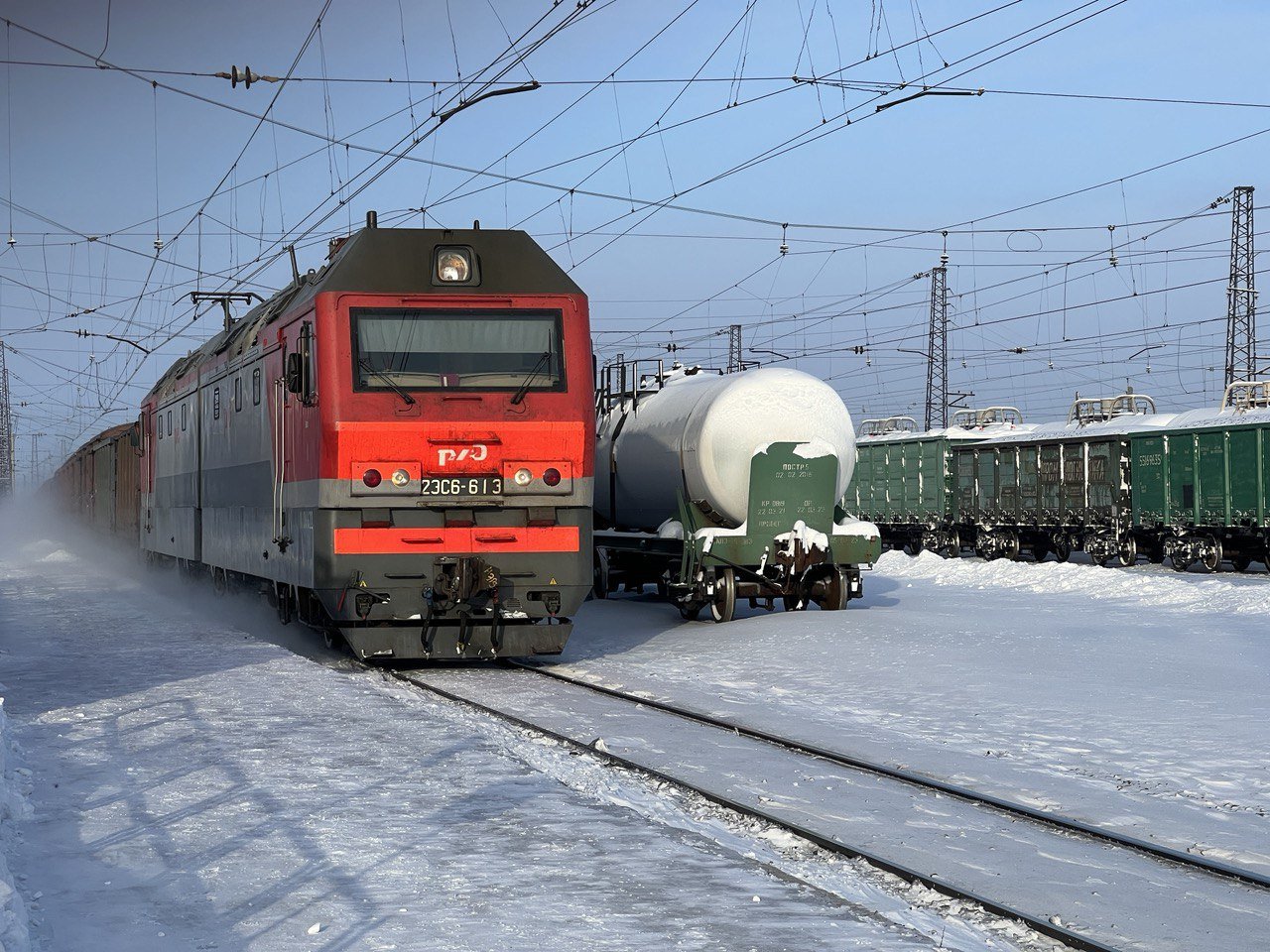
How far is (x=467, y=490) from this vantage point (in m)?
13.3

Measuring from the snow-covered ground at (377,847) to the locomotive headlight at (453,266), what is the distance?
416 centimetres

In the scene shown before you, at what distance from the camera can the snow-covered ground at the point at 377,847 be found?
18.5 ft

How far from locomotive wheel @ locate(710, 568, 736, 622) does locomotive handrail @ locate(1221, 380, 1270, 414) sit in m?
17.0

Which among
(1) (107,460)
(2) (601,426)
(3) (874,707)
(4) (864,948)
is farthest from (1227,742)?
(1) (107,460)

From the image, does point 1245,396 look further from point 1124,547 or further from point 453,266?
point 453,266

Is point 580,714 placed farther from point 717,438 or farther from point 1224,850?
point 717,438

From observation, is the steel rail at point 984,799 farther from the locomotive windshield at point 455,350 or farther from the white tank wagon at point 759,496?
the white tank wagon at point 759,496

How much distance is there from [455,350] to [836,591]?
309 inches

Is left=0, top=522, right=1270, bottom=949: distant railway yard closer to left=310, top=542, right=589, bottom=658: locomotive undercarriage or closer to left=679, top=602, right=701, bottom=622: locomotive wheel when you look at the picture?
left=310, top=542, right=589, bottom=658: locomotive undercarriage

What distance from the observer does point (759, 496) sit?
1839cm

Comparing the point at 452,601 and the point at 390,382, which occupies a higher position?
the point at 390,382

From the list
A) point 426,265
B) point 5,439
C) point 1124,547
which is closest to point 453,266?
point 426,265

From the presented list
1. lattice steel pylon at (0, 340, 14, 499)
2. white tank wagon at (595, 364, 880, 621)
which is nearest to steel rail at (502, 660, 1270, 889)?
white tank wagon at (595, 364, 880, 621)

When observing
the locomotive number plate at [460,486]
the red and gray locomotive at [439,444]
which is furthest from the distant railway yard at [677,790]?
the locomotive number plate at [460,486]
